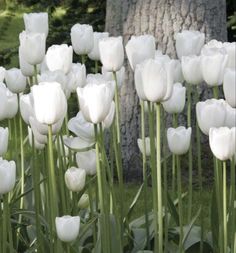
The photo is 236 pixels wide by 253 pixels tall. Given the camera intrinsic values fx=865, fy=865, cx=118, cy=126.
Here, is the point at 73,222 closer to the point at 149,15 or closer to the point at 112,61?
the point at 112,61

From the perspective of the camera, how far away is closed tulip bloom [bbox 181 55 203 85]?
8.64 feet

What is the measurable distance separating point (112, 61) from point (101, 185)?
1.63 feet

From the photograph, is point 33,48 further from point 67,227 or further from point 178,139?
point 67,227

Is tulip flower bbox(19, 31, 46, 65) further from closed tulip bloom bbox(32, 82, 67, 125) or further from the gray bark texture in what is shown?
the gray bark texture

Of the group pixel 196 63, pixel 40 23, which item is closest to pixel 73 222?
pixel 196 63

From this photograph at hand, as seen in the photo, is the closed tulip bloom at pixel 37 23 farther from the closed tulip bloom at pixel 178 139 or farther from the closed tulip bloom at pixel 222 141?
the closed tulip bloom at pixel 222 141

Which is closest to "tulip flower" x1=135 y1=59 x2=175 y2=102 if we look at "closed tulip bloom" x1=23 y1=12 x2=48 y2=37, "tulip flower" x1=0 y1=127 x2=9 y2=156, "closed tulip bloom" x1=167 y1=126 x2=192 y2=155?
"closed tulip bloom" x1=167 y1=126 x2=192 y2=155

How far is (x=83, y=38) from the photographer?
3039 millimetres

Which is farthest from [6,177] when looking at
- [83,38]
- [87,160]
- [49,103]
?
[83,38]

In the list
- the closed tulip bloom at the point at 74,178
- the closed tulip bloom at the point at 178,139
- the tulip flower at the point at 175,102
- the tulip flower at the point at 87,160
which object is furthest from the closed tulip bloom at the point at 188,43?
the closed tulip bloom at the point at 74,178

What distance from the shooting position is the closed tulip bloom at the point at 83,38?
3.02 metres

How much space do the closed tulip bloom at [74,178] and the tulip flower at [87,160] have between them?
0.37 feet

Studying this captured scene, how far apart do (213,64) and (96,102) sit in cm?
38

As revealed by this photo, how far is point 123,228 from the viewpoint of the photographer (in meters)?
2.91
